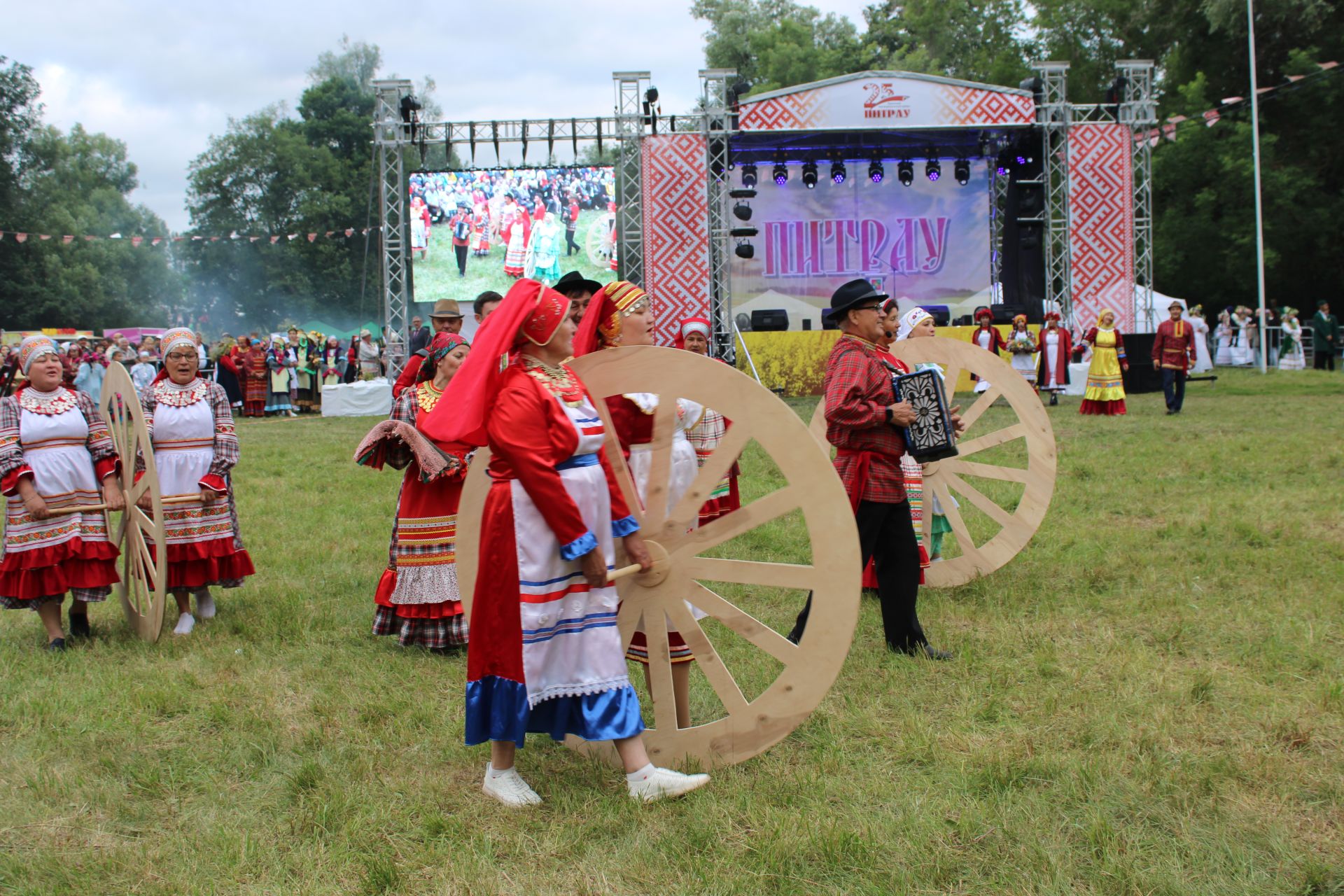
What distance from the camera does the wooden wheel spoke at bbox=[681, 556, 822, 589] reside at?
3414 millimetres

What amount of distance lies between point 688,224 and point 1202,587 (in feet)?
51.2

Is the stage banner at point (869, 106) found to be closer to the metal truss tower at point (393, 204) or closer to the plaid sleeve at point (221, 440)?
the metal truss tower at point (393, 204)

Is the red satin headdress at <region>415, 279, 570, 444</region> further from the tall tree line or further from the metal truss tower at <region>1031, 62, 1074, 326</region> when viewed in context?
the tall tree line

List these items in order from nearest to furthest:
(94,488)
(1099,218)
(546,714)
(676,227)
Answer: (546,714) < (94,488) < (676,227) < (1099,218)

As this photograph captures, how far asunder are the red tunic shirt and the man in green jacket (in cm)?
2400

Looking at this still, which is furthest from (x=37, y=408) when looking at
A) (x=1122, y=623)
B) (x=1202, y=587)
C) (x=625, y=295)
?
(x=1202, y=587)

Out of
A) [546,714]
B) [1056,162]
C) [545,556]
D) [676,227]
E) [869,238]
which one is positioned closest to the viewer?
[545,556]

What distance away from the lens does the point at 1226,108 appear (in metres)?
32.7

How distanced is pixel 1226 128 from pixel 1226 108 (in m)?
1.21

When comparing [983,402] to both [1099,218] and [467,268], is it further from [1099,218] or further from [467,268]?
[467,268]

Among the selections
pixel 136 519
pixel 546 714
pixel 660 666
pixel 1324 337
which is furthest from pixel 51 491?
pixel 1324 337

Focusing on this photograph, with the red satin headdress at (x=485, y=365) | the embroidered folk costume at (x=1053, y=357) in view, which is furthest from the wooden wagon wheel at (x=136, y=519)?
the embroidered folk costume at (x=1053, y=357)

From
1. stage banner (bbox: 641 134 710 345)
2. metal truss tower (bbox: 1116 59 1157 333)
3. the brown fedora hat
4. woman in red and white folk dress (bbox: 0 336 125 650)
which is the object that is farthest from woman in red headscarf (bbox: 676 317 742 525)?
metal truss tower (bbox: 1116 59 1157 333)

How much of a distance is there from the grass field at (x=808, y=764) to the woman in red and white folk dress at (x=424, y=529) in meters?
0.19
